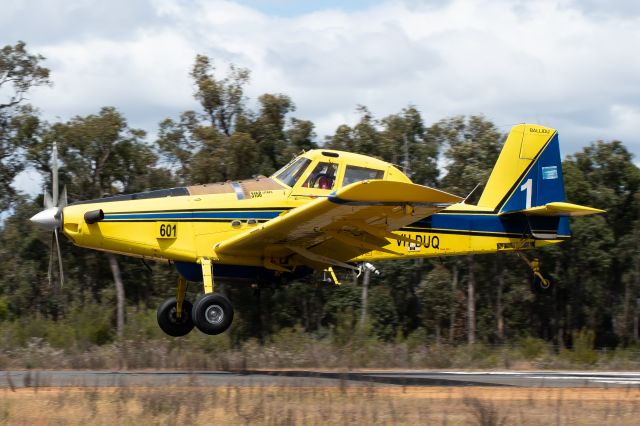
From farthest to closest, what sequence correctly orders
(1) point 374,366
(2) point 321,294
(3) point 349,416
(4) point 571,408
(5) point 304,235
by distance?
(2) point 321,294 < (1) point 374,366 < (5) point 304,235 < (4) point 571,408 < (3) point 349,416

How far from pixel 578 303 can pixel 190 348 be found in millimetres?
22107

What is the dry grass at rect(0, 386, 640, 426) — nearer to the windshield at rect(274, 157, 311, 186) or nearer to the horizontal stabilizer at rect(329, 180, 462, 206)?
the horizontal stabilizer at rect(329, 180, 462, 206)

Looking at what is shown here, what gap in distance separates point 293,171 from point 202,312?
2.96 metres

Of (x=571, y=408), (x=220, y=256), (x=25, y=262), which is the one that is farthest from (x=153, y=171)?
(x=571, y=408)

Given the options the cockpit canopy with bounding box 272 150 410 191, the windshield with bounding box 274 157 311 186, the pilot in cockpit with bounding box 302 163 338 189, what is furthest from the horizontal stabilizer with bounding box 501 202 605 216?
the windshield with bounding box 274 157 311 186

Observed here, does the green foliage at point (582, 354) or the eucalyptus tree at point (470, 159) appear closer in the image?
the green foliage at point (582, 354)

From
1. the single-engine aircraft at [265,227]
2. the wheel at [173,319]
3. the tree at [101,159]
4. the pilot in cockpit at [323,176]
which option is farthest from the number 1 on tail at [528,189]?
the tree at [101,159]

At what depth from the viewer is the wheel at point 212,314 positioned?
15195 mm

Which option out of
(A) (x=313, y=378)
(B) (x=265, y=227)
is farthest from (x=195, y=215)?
(A) (x=313, y=378)

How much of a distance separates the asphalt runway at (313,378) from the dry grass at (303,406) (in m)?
0.65

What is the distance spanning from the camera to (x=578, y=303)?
38969mm

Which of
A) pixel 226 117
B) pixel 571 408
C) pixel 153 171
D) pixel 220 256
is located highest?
pixel 226 117

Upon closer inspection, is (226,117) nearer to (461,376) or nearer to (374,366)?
(374,366)

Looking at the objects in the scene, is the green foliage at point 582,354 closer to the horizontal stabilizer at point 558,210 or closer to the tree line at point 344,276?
the horizontal stabilizer at point 558,210
